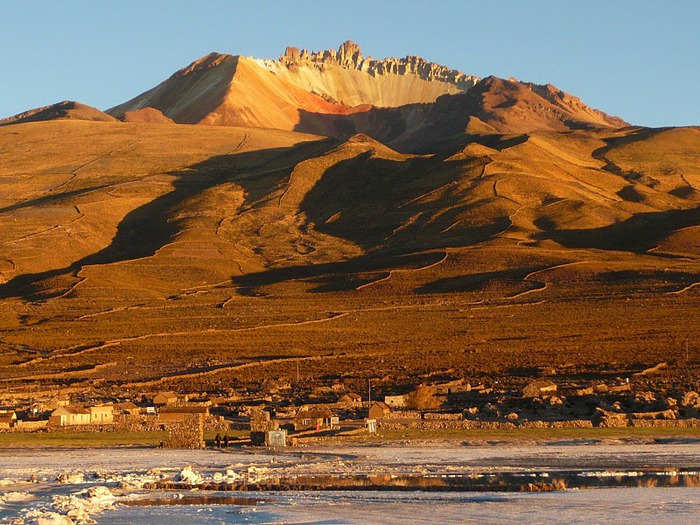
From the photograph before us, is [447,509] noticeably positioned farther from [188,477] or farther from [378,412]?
[378,412]

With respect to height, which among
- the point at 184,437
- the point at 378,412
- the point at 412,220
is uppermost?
the point at 412,220

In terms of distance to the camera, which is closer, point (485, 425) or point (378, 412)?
point (485, 425)

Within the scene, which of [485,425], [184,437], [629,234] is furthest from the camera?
[629,234]

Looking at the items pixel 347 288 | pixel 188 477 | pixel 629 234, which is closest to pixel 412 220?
pixel 629 234

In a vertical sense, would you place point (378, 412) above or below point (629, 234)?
below

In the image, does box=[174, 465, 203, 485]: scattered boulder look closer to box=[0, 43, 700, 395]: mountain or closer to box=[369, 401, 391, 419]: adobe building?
box=[369, 401, 391, 419]: adobe building

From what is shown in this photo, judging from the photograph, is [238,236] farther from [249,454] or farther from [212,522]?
[212,522]

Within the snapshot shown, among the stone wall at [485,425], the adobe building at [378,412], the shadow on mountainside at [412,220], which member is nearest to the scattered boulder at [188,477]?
the stone wall at [485,425]

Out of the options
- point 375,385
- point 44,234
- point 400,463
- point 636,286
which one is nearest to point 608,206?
point 636,286

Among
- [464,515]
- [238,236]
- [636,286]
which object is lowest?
[464,515]
